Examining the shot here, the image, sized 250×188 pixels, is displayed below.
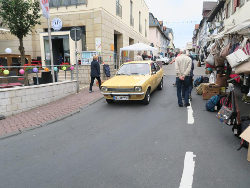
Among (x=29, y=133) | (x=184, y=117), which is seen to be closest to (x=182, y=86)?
(x=184, y=117)

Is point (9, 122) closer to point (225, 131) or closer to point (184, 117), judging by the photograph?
point (184, 117)

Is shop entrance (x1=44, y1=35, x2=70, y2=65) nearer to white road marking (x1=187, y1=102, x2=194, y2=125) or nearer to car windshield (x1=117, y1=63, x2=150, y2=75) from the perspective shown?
car windshield (x1=117, y1=63, x2=150, y2=75)

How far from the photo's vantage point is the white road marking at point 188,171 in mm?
2859

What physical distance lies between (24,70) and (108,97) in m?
3.20

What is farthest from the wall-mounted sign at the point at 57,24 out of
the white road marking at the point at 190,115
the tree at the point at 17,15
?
the white road marking at the point at 190,115

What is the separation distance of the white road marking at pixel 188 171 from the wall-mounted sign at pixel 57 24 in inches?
515

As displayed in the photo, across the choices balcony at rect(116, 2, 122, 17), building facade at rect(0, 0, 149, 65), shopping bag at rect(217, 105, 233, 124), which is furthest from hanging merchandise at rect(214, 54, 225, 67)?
balcony at rect(116, 2, 122, 17)

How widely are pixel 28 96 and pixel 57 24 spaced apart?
829cm

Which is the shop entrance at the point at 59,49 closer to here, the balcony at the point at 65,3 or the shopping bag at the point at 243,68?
the balcony at the point at 65,3

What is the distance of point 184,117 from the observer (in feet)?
19.7

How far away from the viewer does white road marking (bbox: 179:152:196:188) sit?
113 inches

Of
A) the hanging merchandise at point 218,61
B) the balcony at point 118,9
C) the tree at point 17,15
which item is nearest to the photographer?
the hanging merchandise at point 218,61

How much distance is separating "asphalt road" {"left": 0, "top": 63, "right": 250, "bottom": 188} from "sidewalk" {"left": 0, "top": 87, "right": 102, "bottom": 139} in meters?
0.41

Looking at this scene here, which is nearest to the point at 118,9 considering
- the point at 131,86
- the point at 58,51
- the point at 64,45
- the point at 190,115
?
the point at 64,45
